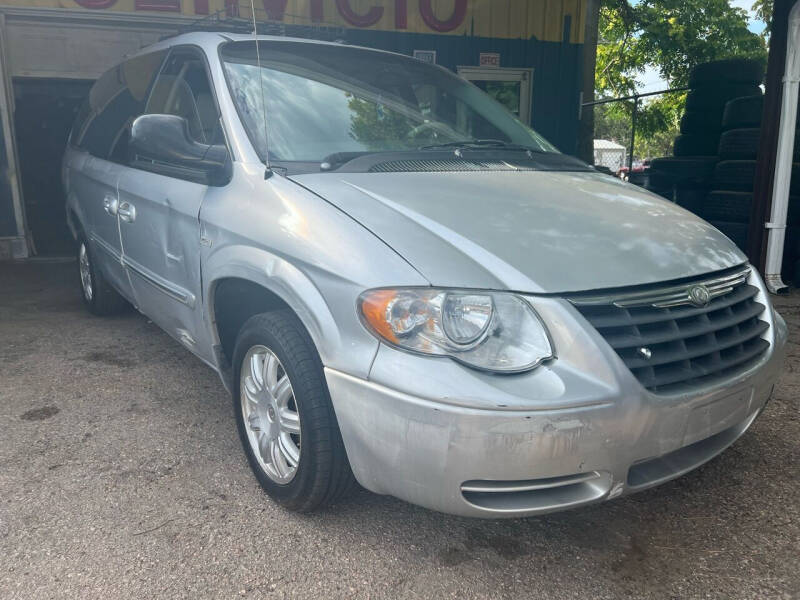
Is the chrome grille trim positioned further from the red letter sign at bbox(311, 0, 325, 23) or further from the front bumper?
the red letter sign at bbox(311, 0, 325, 23)

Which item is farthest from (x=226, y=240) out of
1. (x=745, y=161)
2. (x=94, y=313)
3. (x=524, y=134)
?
(x=745, y=161)

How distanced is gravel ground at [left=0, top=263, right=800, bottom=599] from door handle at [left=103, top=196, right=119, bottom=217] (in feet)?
3.91

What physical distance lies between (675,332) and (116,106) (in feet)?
12.3

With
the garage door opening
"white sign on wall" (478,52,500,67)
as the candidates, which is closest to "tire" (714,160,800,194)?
"white sign on wall" (478,52,500,67)

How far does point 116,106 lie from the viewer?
4.45m

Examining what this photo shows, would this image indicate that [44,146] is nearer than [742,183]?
No

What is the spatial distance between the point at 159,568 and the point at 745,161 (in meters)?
6.37

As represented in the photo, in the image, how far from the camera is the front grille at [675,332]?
2.01 meters

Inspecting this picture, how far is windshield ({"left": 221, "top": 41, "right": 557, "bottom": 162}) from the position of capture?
286 centimetres

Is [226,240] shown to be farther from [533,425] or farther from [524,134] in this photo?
[524,134]

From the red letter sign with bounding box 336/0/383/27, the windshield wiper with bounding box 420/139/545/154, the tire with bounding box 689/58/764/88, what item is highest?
the red letter sign with bounding box 336/0/383/27

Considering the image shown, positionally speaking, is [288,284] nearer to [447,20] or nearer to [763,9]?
[447,20]

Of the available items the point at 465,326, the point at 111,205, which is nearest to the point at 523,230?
the point at 465,326

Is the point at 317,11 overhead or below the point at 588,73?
overhead
